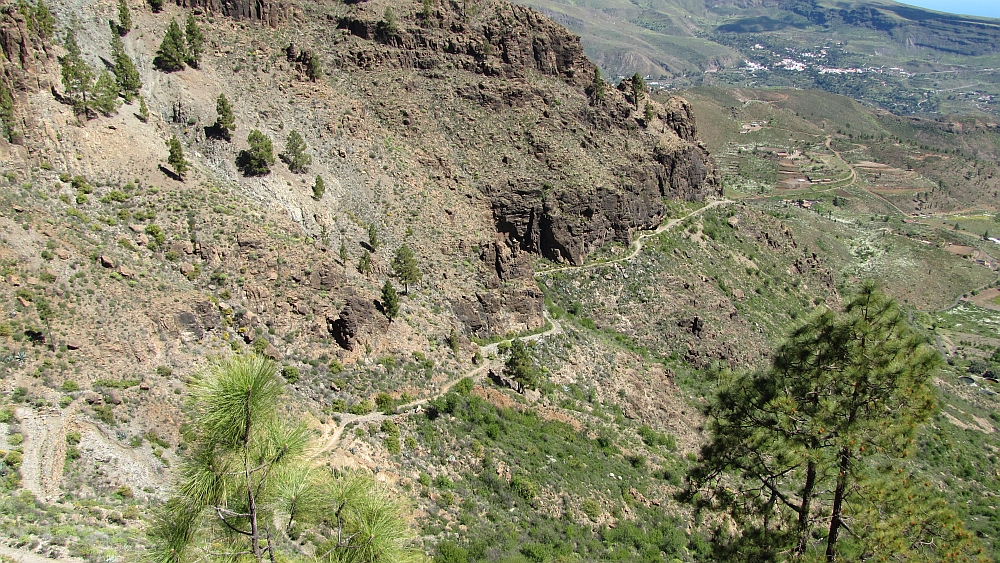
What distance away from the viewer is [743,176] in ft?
503

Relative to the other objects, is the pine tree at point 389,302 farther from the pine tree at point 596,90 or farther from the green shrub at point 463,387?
the pine tree at point 596,90

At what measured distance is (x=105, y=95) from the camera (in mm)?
42562

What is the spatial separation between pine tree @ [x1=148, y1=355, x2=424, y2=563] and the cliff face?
53.3m

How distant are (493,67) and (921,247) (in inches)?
4919

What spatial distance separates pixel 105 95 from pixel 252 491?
148 ft

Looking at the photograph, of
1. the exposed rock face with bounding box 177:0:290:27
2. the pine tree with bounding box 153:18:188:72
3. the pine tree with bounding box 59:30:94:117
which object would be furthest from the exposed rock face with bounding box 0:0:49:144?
the exposed rock face with bounding box 177:0:290:27

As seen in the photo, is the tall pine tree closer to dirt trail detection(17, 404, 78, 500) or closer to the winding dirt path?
dirt trail detection(17, 404, 78, 500)

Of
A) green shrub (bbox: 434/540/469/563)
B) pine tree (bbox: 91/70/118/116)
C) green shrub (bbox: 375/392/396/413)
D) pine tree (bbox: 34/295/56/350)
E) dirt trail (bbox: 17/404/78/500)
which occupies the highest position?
pine tree (bbox: 91/70/118/116)

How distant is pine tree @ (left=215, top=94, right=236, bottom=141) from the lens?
1919 inches

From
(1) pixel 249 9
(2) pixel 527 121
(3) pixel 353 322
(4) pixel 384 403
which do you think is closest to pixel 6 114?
(3) pixel 353 322

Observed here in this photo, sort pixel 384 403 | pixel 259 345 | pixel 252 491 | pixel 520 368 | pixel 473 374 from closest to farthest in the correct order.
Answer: pixel 252 491 < pixel 259 345 < pixel 384 403 < pixel 520 368 < pixel 473 374

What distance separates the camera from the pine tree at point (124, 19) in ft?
170

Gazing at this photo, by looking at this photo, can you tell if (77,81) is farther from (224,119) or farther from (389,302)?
(389,302)

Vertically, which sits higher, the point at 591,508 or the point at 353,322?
the point at 353,322
